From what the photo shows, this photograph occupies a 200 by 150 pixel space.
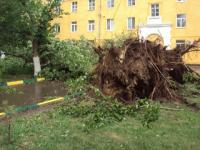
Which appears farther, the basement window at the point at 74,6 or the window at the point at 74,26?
the window at the point at 74,26

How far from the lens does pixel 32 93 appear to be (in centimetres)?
1536

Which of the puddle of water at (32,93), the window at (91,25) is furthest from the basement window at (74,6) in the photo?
the puddle of water at (32,93)

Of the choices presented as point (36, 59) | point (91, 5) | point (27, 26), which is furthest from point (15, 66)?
point (91, 5)

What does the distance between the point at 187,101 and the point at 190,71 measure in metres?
2.27

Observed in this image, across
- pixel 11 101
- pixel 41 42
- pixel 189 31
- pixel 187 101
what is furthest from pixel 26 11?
pixel 189 31

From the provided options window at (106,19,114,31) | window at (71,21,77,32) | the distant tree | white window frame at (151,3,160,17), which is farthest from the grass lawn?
window at (71,21,77,32)

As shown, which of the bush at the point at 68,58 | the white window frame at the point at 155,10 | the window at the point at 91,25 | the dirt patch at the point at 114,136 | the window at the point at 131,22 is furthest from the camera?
the window at the point at 91,25

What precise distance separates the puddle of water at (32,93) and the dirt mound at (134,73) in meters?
2.45

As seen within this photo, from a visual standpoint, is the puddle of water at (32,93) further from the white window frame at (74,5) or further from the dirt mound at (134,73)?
the white window frame at (74,5)

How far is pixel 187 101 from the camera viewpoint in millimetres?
12094

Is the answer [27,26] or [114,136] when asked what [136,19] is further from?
[114,136]

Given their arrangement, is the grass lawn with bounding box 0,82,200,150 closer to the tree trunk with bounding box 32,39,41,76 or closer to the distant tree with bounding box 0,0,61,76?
the distant tree with bounding box 0,0,61,76

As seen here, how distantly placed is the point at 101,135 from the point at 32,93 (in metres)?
7.62

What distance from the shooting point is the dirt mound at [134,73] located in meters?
11.6
